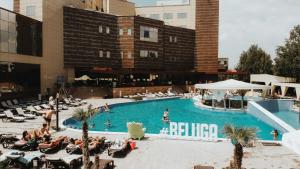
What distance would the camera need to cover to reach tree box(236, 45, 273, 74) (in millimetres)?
92125

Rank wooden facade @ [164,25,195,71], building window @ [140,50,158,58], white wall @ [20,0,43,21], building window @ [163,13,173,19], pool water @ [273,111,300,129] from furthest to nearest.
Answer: building window @ [163,13,173,19] < wooden facade @ [164,25,195,71] < building window @ [140,50,158,58] < white wall @ [20,0,43,21] < pool water @ [273,111,300,129]

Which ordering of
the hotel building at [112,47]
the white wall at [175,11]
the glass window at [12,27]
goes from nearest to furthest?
the glass window at [12,27] → the hotel building at [112,47] → the white wall at [175,11]

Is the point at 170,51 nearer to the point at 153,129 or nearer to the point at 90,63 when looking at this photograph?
the point at 90,63

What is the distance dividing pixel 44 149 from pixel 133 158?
498cm

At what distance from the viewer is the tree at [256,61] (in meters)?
92.1

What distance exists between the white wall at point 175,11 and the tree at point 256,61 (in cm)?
2270

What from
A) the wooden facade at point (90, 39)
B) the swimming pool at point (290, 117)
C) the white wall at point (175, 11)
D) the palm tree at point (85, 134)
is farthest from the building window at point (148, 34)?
the palm tree at point (85, 134)

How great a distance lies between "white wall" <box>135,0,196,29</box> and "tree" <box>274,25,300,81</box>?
19693mm

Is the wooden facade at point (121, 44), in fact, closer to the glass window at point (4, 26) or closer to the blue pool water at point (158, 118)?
the blue pool water at point (158, 118)

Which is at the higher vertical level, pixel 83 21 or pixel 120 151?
pixel 83 21

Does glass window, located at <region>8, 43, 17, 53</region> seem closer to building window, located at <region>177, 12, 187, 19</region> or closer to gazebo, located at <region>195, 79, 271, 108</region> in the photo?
gazebo, located at <region>195, 79, 271, 108</region>

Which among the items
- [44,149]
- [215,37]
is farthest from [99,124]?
[215,37]

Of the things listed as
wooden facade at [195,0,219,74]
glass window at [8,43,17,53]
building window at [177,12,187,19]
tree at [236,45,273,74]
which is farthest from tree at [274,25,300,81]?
glass window at [8,43,17,53]

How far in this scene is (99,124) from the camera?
33438 millimetres
